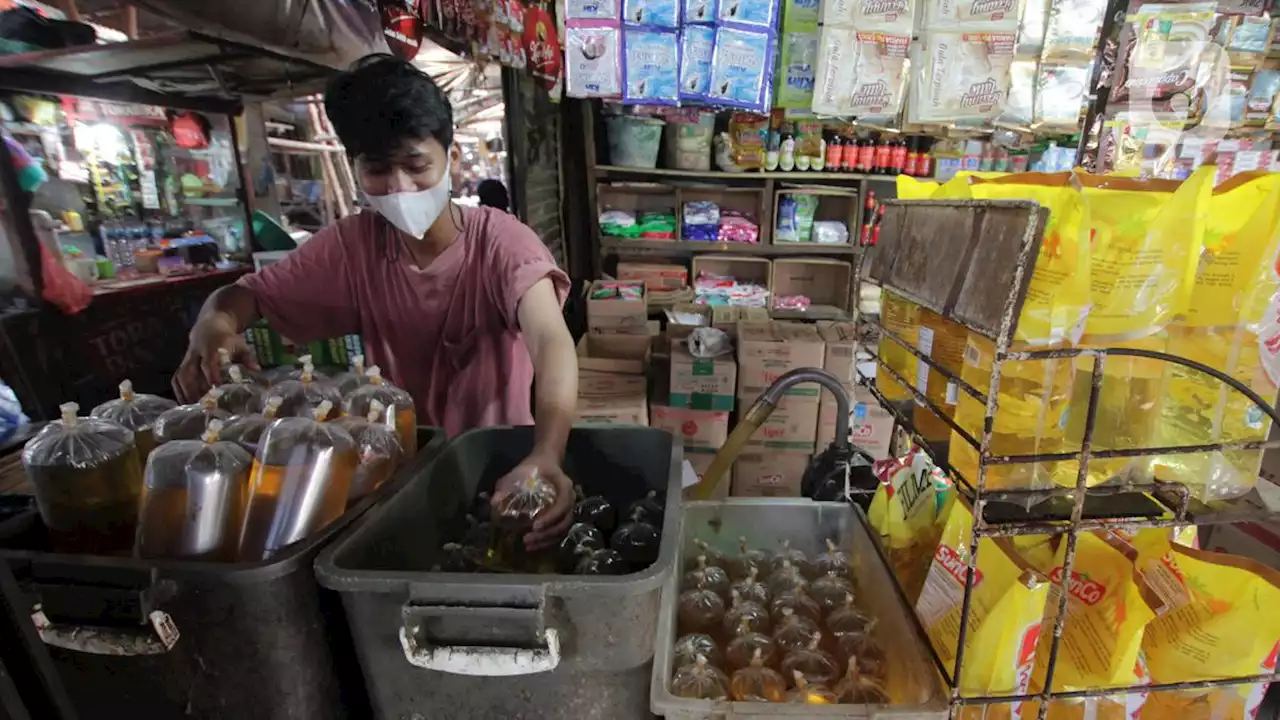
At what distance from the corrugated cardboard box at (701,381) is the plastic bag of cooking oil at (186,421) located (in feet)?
7.20

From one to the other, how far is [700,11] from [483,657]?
10.8 ft

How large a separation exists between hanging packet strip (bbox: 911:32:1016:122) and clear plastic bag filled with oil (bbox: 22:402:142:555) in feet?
11.0

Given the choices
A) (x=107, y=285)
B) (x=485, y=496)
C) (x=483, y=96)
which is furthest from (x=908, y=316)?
(x=483, y=96)

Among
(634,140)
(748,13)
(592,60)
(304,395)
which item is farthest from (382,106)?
(634,140)

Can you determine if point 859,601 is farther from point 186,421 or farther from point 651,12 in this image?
point 651,12

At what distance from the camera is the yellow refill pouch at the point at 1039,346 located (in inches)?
27.2

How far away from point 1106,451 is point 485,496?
91cm

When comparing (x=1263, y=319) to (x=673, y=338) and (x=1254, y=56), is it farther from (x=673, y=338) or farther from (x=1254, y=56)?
(x=1254, y=56)

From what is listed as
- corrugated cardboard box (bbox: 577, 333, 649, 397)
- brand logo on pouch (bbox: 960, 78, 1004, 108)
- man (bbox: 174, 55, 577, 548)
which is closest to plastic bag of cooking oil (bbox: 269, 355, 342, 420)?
man (bbox: 174, 55, 577, 548)

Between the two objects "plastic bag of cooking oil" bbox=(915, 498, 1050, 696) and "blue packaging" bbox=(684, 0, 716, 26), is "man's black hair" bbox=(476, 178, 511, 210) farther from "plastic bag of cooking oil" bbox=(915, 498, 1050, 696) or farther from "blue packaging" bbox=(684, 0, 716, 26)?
"plastic bag of cooking oil" bbox=(915, 498, 1050, 696)

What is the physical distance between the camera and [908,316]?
1045mm

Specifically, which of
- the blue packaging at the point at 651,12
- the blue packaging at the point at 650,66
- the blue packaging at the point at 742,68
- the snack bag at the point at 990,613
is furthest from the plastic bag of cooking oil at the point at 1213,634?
the blue packaging at the point at 651,12

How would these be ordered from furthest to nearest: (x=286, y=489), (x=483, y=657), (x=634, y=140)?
(x=634, y=140), (x=286, y=489), (x=483, y=657)

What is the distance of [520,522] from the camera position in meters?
0.93
